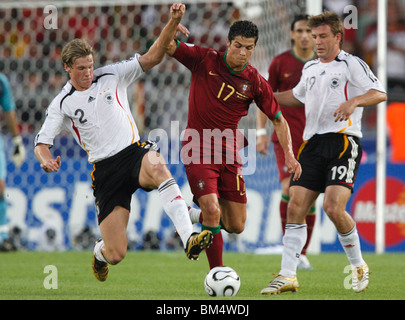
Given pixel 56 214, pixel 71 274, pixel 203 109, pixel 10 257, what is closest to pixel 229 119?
pixel 203 109

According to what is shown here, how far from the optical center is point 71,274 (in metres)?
7.39

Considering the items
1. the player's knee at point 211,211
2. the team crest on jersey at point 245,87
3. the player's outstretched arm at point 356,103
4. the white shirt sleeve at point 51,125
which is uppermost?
the team crest on jersey at point 245,87

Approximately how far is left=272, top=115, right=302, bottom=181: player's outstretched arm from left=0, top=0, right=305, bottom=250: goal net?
3934 mm

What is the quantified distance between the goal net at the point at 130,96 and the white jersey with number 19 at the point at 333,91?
3672 millimetres

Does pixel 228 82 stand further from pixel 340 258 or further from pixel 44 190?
pixel 44 190

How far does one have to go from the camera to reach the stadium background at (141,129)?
35.1 ft

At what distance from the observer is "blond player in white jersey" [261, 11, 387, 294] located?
5.90m

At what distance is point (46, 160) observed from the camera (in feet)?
18.4

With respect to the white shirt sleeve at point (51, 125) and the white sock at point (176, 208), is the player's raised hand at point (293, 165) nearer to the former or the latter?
the white sock at point (176, 208)

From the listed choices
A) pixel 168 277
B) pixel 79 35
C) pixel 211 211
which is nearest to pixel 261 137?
pixel 168 277

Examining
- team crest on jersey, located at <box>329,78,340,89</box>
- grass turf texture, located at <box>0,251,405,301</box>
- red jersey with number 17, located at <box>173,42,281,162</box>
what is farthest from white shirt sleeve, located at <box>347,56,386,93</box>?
grass turf texture, located at <box>0,251,405,301</box>

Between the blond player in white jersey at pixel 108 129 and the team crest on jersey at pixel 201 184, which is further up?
the blond player in white jersey at pixel 108 129

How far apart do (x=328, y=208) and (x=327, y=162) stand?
42 centimetres

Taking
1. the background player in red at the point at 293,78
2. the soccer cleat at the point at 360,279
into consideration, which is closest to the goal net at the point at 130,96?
the background player in red at the point at 293,78
